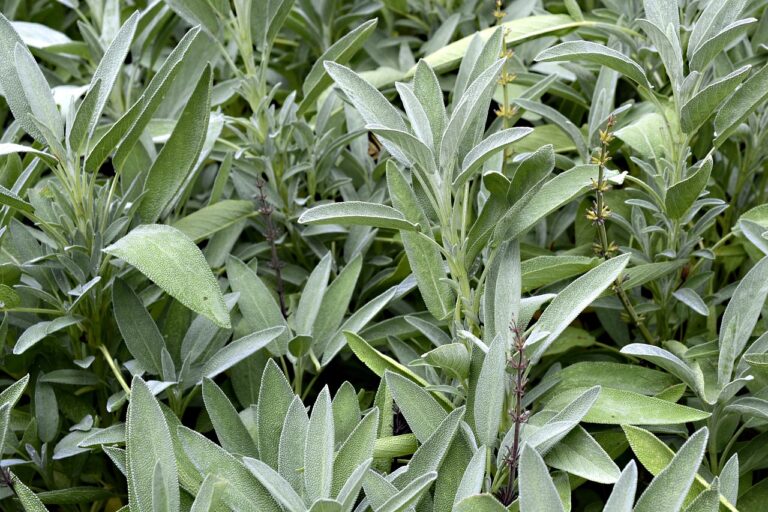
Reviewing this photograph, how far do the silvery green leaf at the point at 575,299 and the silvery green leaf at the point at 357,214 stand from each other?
170 millimetres

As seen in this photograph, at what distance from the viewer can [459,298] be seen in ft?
3.24

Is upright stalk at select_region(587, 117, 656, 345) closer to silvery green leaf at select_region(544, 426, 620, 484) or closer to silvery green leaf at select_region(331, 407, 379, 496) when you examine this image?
silvery green leaf at select_region(544, 426, 620, 484)

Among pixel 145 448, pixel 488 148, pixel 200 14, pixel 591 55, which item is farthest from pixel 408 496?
pixel 200 14

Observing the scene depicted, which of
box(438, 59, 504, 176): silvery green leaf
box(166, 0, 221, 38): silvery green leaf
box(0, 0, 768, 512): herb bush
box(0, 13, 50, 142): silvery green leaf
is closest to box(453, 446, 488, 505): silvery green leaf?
box(0, 0, 768, 512): herb bush

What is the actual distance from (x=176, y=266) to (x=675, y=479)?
1.83 feet

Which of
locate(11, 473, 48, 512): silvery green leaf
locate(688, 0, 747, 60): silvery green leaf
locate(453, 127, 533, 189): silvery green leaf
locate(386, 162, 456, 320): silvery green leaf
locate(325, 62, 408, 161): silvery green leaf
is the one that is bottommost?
locate(11, 473, 48, 512): silvery green leaf

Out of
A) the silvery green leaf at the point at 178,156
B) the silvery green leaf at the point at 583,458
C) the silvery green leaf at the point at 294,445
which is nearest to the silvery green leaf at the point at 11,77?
the silvery green leaf at the point at 178,156

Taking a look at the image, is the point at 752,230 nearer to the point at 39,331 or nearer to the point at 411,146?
the point at 411,146

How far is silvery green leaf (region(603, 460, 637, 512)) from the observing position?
0.75 metres

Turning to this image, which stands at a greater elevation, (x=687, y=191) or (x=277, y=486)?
(x=687, y=191)

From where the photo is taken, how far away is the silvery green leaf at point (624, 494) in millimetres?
748

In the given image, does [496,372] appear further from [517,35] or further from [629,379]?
[517,35]

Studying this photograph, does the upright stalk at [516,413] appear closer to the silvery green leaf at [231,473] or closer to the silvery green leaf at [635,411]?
the silvery green leaf at [635,411]

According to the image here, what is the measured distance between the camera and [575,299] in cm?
93
